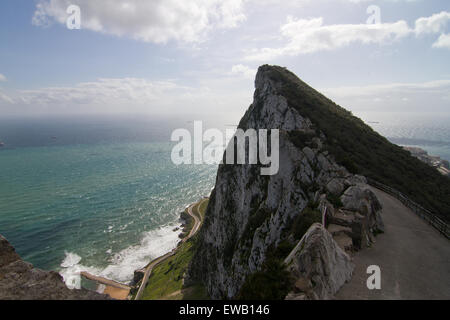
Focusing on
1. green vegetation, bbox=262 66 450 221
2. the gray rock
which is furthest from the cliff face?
green vegetation, bbox=262 66 450 221

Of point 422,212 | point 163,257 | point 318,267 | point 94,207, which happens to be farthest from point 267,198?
point 94,207

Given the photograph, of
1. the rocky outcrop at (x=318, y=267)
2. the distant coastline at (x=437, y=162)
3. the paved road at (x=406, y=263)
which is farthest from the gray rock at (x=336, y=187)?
the distant coastline at (x=437, y=162)

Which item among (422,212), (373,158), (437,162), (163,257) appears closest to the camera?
(422,212)

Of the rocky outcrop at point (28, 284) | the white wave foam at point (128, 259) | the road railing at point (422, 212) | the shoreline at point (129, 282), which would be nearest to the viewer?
the rocky outcrop at point (28, 284)

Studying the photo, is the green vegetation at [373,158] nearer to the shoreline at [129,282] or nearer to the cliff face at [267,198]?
the cliff face at [267,198]

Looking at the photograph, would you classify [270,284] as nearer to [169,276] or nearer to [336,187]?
[336,187]
